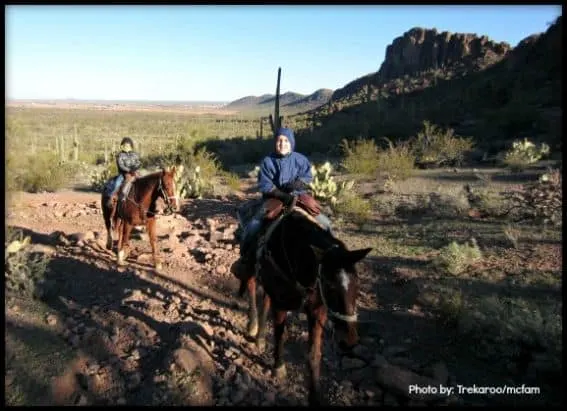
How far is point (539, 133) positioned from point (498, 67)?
37.5 metres

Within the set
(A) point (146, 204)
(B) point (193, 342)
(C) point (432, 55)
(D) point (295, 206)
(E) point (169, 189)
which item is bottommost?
(B) point (193, 342)

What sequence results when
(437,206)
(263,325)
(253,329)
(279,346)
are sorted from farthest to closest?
(437,206) < (253,329) < (263,325) < (279,346)

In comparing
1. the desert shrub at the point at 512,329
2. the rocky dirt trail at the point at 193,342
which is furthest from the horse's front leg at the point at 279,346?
the desert shrub at the point at 512,329

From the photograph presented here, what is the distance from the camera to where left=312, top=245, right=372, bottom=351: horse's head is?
3.75 meters

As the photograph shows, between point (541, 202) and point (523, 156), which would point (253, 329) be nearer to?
point (541, 202)

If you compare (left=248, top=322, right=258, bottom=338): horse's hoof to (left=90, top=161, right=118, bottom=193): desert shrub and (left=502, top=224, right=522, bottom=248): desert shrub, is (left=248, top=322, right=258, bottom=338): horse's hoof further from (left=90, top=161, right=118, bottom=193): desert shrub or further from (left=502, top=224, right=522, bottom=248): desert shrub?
(left=90, top=161, right=118, bottom=193): desert shrub

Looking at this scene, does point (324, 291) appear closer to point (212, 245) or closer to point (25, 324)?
point (25, 324)

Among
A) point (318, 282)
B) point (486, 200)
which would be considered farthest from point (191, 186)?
point (318, 282)

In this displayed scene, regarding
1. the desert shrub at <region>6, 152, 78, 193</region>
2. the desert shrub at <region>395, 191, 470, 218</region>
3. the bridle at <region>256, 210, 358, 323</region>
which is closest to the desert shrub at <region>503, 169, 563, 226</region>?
the desert shrub at <region>395, 191, 470, 218</region>

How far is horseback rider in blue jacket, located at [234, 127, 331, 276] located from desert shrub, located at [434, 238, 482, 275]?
11.0 ft

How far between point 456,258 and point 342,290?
504cm

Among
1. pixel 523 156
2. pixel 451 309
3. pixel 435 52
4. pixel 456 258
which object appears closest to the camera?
pixel 451 309

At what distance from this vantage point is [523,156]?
58.3ft

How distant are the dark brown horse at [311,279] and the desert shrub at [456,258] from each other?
13.2 ft
